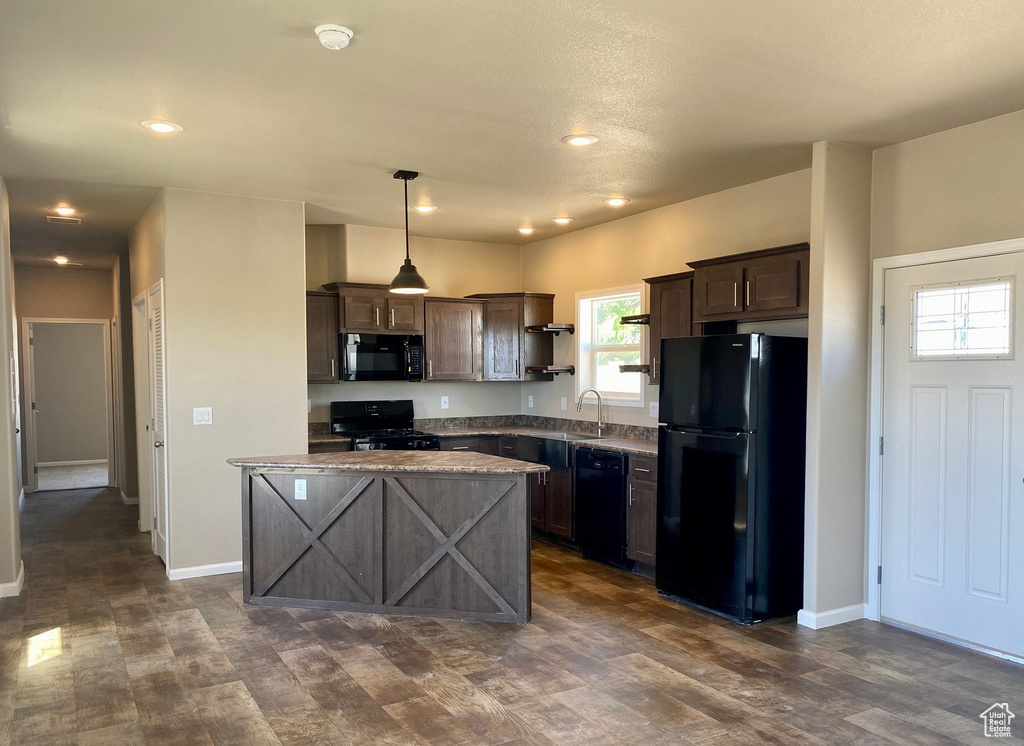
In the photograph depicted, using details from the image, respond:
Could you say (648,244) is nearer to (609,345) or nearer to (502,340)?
(609,345)

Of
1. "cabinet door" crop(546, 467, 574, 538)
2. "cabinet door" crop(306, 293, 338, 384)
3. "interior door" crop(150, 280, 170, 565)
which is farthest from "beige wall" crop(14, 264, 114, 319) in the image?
"cabinet door" crop(546, 467, 574, 538)

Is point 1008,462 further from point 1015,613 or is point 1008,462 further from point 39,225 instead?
point 39,225

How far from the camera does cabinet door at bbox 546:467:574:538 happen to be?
5941mm

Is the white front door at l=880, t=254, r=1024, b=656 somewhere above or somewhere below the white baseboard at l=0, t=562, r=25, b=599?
above

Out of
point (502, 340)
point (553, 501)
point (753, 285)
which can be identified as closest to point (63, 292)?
point (502, 340)

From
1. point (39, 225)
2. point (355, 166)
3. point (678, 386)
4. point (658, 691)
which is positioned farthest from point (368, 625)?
point (39, 225)

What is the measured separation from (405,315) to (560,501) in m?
2.10

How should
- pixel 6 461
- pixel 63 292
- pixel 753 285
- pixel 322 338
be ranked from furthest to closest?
pixel 63 292, pixel 322 338, pixel 6 461, pixel 753 285

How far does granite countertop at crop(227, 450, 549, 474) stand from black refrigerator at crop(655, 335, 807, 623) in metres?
1.00

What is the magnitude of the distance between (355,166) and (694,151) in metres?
2.04

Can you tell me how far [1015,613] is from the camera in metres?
3.65

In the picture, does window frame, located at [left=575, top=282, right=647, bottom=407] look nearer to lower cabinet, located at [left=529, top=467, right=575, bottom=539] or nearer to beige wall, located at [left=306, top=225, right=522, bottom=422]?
lower cabinet, located at [left=529, top=467, right=575, bottom=539]

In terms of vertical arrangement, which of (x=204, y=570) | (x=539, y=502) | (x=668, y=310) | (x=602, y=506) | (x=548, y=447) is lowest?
(x=204, y=570)

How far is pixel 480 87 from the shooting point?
3.31m
